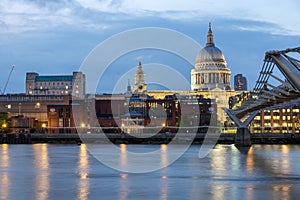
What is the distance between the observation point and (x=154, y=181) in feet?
111

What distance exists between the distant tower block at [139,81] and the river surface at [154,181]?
14276cm

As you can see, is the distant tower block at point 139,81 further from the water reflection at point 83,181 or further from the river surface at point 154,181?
the river surface at point 154,181

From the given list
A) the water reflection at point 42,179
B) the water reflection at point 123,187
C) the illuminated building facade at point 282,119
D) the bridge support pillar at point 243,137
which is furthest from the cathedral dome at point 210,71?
the water reflection at point 123,187

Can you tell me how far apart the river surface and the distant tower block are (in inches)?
5621

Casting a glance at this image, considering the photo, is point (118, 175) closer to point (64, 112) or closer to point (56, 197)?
point (56, 197)

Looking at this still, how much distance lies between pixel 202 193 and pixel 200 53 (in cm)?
16511

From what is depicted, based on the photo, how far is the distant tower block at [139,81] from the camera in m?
190

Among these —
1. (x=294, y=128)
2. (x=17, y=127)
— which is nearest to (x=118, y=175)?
(x=17, y=127)

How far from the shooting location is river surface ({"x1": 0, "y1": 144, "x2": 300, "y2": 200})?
93.4ft

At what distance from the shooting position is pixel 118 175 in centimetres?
3722

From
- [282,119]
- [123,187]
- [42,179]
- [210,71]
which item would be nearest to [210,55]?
[210,71]

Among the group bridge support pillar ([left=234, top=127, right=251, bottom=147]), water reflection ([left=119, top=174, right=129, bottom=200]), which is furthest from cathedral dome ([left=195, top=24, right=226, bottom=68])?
water reflection ([left=119, top=174, right=129, bottom=200])

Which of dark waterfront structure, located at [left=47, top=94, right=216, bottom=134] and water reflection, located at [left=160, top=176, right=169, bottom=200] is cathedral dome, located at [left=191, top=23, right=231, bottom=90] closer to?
dark waterfront structure, located at [left=47, top=94, right=216, bottom=134]

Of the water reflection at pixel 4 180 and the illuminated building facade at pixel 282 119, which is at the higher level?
the illuminated building facade at pixel 282 119
